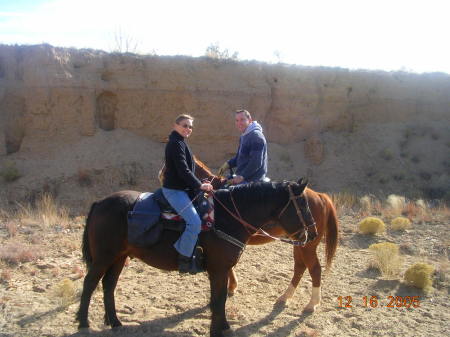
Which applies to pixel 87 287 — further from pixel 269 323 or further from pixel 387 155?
pixel 387 155

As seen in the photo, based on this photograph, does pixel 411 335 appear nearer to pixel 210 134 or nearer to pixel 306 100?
pixel 210 134

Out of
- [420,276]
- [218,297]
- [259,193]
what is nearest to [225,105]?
[420,276]

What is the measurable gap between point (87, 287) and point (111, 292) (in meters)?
0.34

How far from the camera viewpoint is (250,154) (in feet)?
19.4

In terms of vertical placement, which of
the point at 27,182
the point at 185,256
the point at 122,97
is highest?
the point at 122,97

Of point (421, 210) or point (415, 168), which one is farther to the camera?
point (415, 168)

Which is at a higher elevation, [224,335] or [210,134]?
[210,134]

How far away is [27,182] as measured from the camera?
14227mm

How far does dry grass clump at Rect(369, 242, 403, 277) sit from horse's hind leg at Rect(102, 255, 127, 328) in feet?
14.9

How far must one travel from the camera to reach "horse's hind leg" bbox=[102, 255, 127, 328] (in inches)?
193

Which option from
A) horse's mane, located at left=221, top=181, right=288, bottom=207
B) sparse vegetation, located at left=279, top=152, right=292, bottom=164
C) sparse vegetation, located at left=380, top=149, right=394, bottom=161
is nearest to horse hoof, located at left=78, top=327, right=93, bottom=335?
horse's mane, located at left=221, top=181, right=288, bottom=207

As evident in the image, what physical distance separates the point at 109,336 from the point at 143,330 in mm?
416

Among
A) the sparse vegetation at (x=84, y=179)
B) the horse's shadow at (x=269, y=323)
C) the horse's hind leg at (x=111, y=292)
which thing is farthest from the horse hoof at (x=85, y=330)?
the sparse vegetation at (x=84, y=179)

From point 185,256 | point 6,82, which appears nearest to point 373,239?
point 185,256
